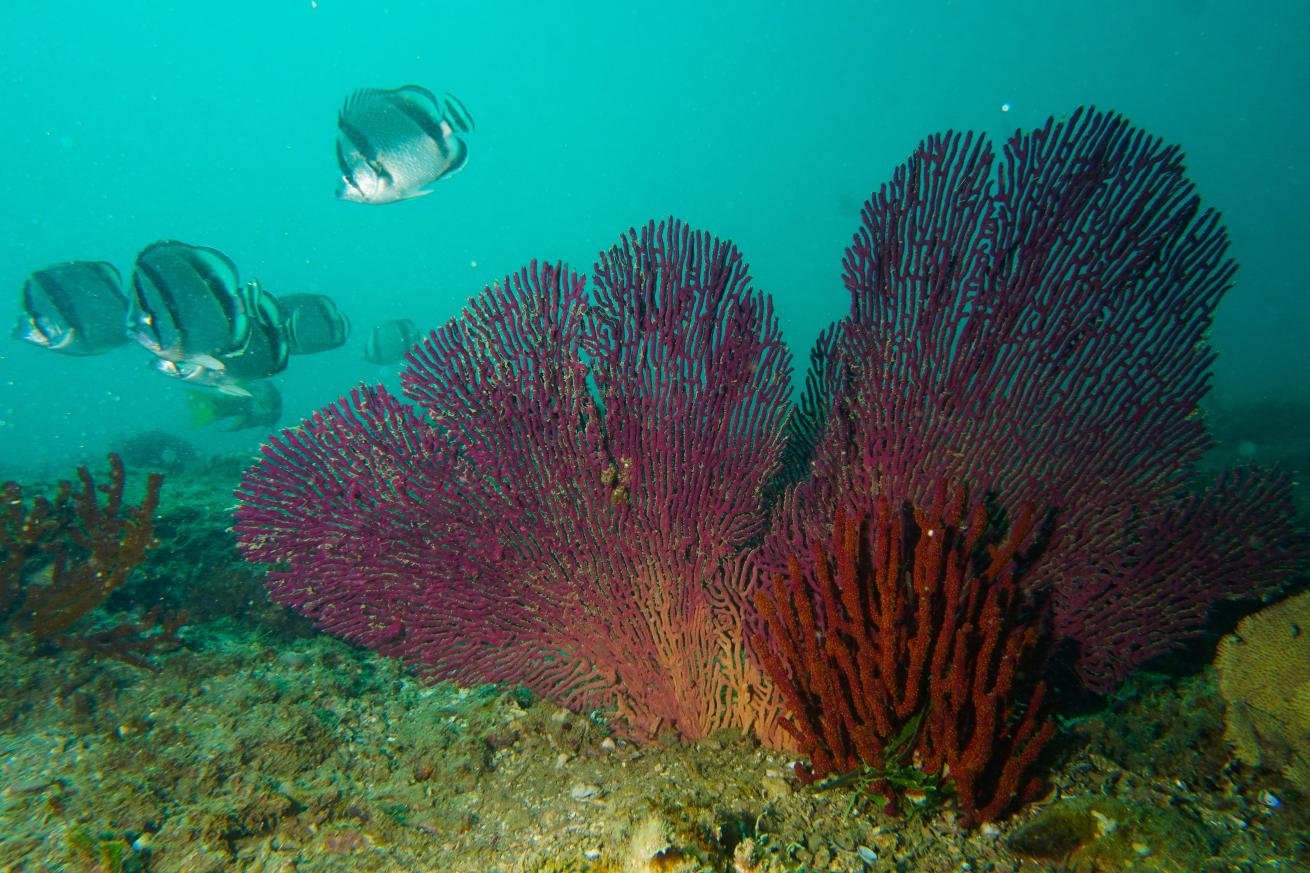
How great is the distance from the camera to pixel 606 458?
11.7 ft

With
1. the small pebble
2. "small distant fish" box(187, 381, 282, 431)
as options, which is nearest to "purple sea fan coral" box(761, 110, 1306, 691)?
the small pebble

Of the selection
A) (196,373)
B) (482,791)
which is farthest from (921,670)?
(196,373)

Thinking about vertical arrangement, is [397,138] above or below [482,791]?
above

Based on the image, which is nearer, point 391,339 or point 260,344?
point 260,344

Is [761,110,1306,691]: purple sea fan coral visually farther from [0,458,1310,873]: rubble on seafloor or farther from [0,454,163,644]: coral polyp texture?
[0,454,163,644]: coral polyp texture

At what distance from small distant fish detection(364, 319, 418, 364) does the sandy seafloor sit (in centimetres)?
873

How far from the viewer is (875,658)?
2.62 metres

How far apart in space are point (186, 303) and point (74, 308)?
1908mm

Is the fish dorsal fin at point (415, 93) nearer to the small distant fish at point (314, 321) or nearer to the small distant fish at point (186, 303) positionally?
the small distant fish at point (186, 303)

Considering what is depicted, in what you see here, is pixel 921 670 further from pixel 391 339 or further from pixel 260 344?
pixel 391 339

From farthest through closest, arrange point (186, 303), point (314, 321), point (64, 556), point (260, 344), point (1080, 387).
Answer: point (314, 321) < point (64, 556) < point (260, 344) < point (186, 303) < point (1080, 387)

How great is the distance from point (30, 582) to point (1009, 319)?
7810 millimetres

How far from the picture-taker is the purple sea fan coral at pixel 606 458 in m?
3.57

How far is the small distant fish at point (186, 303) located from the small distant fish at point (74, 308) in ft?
4.38
